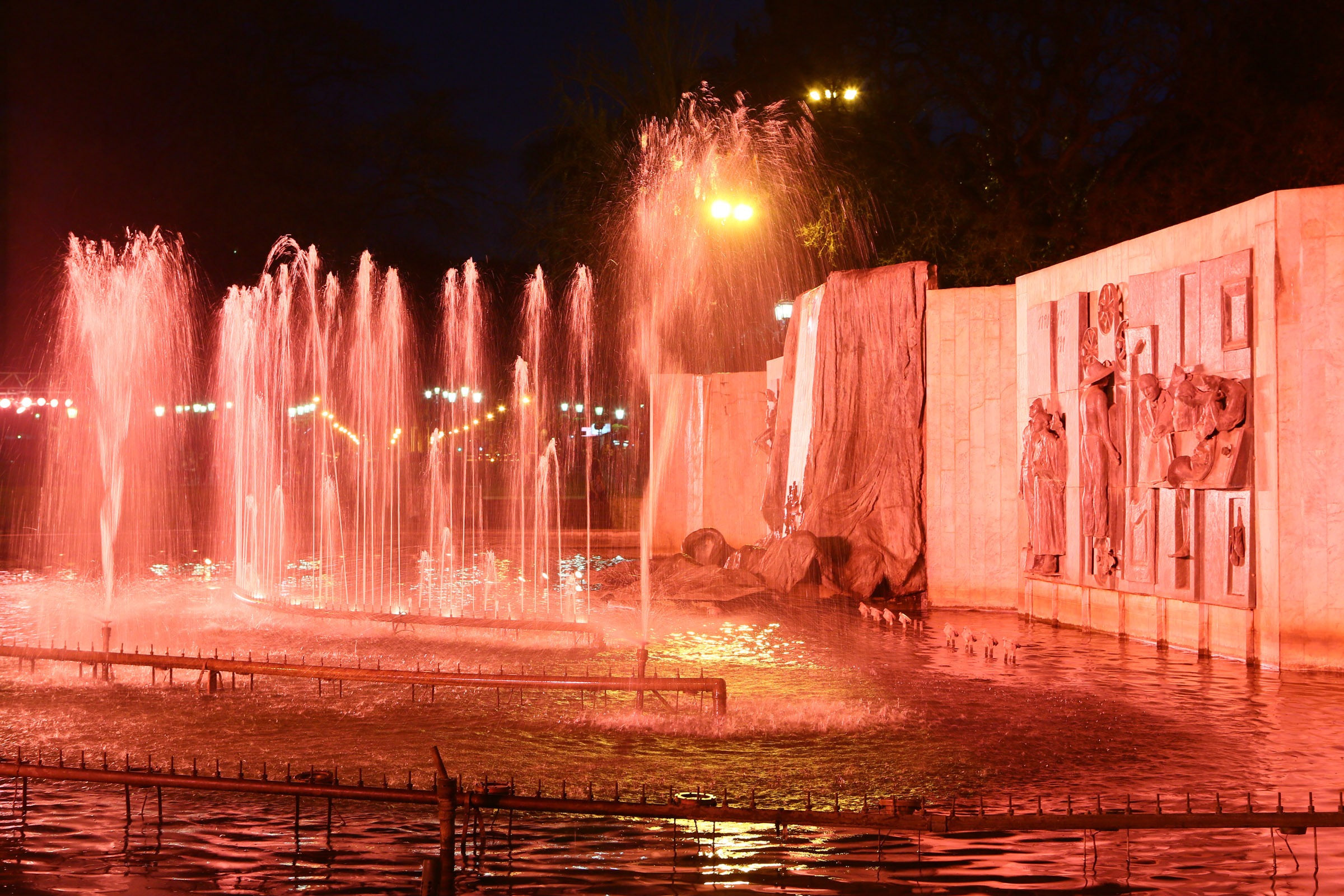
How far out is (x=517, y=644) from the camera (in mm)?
12586

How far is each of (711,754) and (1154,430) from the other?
6.83 meters

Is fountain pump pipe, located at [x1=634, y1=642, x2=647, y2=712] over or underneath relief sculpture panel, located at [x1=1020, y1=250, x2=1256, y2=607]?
underneath

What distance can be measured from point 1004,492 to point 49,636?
1142 cm

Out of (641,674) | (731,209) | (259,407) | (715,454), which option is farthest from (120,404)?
(641,674)

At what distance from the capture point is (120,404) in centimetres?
2722

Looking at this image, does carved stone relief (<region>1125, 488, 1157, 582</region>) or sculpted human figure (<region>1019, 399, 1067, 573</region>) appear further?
sculpted human figure (<region>1019, 399, 1067, 573</region>)

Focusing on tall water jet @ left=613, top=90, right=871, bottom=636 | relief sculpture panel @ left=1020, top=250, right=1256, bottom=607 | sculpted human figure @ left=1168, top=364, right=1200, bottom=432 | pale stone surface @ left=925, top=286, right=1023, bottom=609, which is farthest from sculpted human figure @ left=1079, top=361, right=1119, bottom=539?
tall water jet @ left=613, top=90, right=871, bottom=636

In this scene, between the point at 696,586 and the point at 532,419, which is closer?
the point at 696,586

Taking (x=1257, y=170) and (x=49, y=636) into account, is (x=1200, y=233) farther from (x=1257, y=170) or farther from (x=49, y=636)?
(x=1257, y=170)

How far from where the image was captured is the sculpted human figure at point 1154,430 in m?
12.2

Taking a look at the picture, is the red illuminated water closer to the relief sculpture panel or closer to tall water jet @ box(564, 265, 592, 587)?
the relief sculpture panel

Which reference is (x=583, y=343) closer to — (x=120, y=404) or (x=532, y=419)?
(x=532, y=419)

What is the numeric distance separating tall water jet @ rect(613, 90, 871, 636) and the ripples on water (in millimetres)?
13414

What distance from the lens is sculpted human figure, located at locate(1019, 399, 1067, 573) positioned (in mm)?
14289
